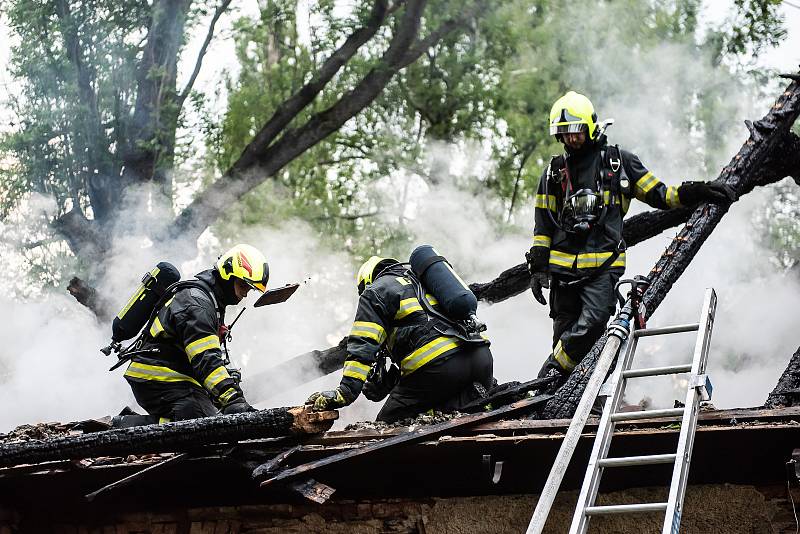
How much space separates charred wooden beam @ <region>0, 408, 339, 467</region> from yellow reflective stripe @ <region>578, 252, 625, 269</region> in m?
2.16

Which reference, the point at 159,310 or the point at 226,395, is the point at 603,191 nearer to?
the point at 226,395

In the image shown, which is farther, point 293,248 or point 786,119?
→ point 293,248

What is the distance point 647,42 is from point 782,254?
6.27 metres

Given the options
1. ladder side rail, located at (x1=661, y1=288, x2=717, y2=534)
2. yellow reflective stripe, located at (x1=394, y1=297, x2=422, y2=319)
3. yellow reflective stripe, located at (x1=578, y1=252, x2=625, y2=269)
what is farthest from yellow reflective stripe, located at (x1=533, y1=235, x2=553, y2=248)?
ladder side rail, located at (x1=661, y1=288, x2=717, y2=534)

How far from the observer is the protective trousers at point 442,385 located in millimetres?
6742

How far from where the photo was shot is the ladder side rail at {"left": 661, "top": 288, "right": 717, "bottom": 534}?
419 centimetres

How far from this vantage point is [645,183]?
7.18 m

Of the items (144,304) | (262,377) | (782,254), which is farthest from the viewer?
(782,254)

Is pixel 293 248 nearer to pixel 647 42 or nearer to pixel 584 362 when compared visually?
pixel 647 42

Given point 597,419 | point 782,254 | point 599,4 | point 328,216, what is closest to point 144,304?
point 597,419

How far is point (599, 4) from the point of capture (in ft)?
72.1

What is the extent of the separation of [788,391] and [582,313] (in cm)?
140

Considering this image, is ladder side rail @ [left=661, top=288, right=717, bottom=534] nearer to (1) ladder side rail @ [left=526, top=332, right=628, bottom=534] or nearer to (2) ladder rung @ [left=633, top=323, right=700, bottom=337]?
(2) ladder rung @ [left=633, top=323, right=700, bottom=337]

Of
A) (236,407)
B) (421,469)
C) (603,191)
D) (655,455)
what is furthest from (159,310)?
(655,455)
